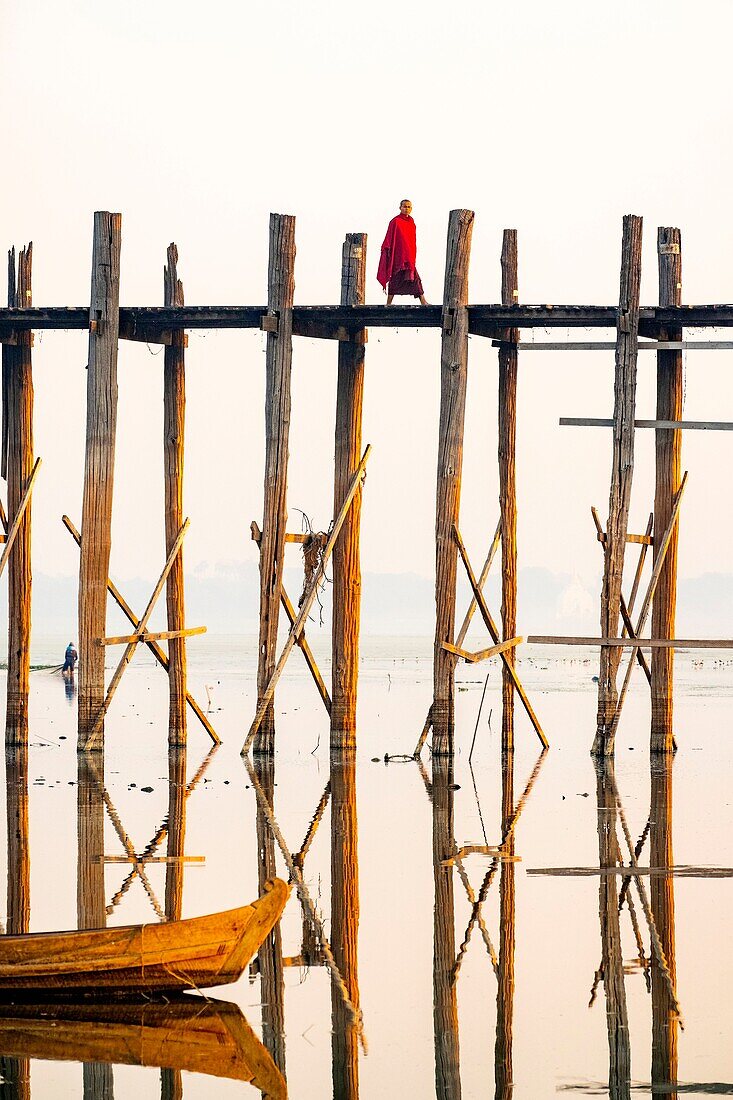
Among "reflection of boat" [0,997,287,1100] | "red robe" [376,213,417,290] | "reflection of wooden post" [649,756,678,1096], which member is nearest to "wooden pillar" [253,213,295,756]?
"red robe" [376,213,417,290]

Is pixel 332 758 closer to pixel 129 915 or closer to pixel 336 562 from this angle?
pixel 336 562

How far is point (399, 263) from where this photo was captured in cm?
1808

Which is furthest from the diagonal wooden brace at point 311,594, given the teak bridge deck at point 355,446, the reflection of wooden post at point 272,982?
the reflection of wooden post at point 272,982

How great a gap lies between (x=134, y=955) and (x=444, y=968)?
6.22 ft

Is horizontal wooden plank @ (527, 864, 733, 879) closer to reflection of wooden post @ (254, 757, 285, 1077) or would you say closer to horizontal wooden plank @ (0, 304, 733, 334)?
reflection of wooden post @ (254, 757, 285, 1077)

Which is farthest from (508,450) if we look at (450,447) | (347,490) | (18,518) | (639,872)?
(639,872)

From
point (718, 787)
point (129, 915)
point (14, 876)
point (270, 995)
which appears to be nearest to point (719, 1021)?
point (270, 995)

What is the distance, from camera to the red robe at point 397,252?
18062 millimetres

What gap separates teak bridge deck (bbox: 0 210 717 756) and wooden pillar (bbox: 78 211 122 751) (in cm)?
2

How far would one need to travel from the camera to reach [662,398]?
1817 cm

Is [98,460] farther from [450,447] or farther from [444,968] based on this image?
[444,968]

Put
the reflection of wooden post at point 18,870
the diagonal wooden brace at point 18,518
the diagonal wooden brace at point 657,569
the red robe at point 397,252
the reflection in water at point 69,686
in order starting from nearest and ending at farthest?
the reflection of wooden post at point 18,870 → the diagonal wooden brace at point 657,569 → the red robe at point 397,252 → the diagonal wooden brace at point 18,518 → the reflection in water at point 69,686

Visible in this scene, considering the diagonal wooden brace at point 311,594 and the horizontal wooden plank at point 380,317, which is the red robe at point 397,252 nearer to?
the horizontal wooden plank at point 380,317

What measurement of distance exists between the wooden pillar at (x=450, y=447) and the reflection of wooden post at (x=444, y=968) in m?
2.63
